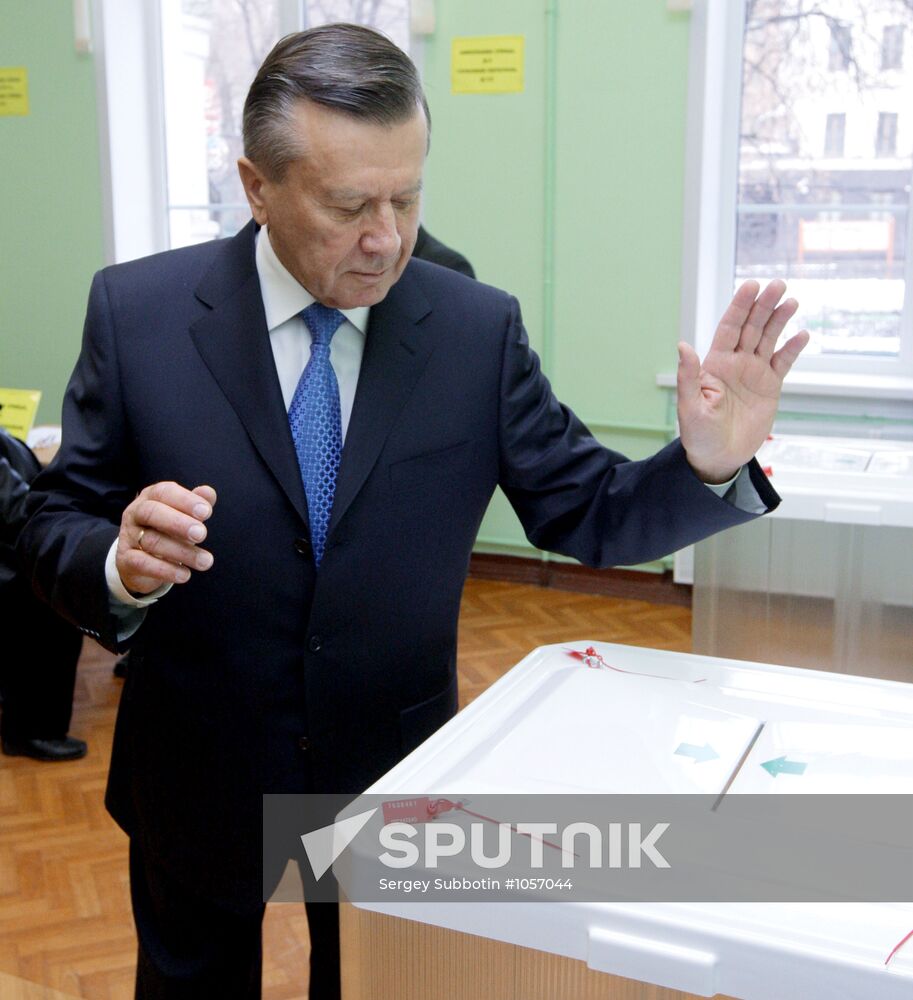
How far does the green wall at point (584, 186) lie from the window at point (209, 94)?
92 centimetres

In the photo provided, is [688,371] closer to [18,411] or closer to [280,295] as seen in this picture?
[280,295]

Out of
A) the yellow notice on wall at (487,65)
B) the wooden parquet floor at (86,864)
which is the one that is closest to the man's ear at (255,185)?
the wooden parquet floor at (86,864)

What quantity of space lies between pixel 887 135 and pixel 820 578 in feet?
8.88

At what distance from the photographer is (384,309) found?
143cm

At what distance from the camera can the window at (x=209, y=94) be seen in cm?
529

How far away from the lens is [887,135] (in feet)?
14.3

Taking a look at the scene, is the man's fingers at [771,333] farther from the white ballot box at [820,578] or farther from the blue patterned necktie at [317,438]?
the white ballot box at [820,578]

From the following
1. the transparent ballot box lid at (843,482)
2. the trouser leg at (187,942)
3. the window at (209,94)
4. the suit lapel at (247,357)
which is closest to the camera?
the suit lapel at (247,357)

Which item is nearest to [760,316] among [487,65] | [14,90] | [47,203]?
[487,65]

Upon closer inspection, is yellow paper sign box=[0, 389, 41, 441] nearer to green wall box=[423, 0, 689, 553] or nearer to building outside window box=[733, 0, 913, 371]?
green wall box=[423, 0, 689, 553]

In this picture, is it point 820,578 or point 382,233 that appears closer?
point 382,233

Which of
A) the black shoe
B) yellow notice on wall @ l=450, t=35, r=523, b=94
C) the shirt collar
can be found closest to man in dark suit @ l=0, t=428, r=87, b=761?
the black shoe

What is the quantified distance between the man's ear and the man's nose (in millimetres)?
139

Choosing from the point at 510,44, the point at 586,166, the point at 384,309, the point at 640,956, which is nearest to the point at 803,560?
the point at 384,309
